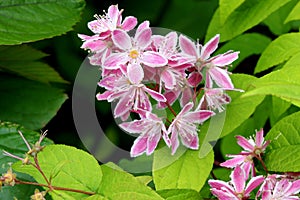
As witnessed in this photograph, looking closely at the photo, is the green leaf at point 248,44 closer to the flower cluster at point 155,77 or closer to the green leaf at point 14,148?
the flower cluster at point 155,77

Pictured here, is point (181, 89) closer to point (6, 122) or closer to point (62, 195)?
point (62, 195)

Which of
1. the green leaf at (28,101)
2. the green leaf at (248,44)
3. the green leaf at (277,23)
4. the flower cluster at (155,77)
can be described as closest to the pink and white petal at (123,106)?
the flower cluster at (155,77)

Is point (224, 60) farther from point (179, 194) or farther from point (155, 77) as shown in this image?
point (179, 194)

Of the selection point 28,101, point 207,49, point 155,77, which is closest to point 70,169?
point 155,77

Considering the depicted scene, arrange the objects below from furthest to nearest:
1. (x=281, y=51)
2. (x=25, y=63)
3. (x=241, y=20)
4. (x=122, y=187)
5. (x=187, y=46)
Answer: (x=25, y=63)
(x=241, y=20)
(x=281, y=51)
(x=187, y=46)
(x=122, y=187)

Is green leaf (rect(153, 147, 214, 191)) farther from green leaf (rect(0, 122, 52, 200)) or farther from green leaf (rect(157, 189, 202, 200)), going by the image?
green leaf (rect(0, 122, 52, 200))
